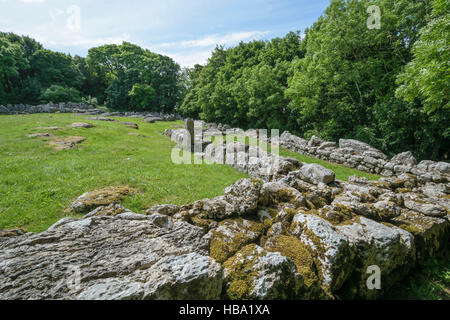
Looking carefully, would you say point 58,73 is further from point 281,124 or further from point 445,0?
point 445,0

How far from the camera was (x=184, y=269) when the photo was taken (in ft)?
7.45

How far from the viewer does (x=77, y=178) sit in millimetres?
7488

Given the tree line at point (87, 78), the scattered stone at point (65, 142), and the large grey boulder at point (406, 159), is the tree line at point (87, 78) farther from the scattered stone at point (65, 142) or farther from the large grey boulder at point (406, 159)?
the large grey boulder at point (406, 159)

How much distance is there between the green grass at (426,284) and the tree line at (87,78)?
49479mm

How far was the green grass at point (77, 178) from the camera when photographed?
17.8 feet

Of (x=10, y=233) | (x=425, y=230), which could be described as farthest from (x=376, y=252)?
(x=10, y=233)

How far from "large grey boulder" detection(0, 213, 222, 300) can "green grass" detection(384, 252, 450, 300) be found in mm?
3316

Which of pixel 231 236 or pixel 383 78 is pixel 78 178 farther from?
pixel 383 78

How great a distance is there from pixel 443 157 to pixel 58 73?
66757mm

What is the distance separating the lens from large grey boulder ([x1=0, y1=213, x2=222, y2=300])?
80.1 inches

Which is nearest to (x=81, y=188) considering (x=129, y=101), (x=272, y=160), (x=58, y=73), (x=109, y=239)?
(x=109, y=239)

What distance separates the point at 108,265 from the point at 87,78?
67593 mm

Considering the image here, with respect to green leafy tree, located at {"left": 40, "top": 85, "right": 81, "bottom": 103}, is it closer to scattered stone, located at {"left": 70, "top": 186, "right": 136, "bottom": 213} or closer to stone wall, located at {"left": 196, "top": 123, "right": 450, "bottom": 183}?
scattered stone, located at {"left": 70, "top": 186, "right": 136, "bottom": 213}

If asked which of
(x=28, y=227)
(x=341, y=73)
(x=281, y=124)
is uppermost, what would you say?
(x=341, y=73)
